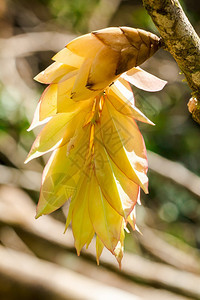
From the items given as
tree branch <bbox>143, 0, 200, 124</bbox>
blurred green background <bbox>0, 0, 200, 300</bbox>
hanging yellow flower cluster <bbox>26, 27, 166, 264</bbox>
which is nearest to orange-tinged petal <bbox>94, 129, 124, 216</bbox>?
hanging yellow flower cluster <bbox>26, 27, 166, 264</bbox>

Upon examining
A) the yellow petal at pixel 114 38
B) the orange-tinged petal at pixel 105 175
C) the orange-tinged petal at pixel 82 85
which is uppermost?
the yellow petal at pixel 114 38

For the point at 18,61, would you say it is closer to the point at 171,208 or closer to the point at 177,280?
the point at 171,208

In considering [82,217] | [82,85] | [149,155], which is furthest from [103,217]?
[149,155]

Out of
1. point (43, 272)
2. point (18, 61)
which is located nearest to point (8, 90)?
point (18, 61)

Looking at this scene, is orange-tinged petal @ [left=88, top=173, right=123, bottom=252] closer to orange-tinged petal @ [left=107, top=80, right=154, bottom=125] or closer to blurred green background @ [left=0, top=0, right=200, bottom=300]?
orange-tinged petal @ [left=107, top=80, right=154, bottom=125]

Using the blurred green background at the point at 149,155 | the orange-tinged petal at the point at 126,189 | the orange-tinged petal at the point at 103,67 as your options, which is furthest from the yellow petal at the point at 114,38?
the blurred green background at the point at 149,155

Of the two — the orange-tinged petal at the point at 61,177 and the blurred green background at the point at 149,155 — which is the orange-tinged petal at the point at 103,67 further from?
the blurred green background at the point at 149,155
